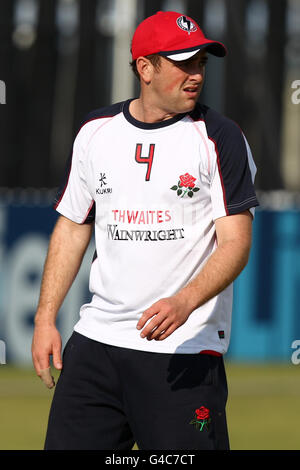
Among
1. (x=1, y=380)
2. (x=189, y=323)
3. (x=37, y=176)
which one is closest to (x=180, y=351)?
(x=189, y=323)

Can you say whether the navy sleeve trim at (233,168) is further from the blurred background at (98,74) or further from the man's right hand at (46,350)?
the blurred background at (98,74)

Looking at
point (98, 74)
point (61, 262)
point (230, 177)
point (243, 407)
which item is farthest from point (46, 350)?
point (98, 74)

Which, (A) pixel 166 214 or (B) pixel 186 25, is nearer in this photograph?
(A) pixel 166 214

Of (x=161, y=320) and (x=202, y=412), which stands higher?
(x=161, y=320)

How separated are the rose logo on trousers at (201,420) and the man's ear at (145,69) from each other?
55.8 inches

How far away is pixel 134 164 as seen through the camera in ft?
14.9

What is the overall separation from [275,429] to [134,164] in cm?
482

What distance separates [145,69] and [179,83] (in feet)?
0.67

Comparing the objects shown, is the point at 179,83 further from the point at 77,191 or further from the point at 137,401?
the point at 137,401

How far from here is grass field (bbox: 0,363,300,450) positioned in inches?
325

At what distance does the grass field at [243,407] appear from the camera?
8.26m

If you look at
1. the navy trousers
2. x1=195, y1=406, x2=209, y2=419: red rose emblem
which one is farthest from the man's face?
x1=195, y1=406, x2=209, y2=419: red rose emblem

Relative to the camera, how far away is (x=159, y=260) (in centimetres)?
448
